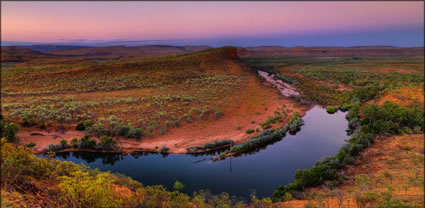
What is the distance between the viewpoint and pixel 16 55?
82.2m

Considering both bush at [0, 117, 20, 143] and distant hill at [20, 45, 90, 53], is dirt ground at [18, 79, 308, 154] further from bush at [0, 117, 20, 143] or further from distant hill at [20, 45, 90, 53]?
distant hill at [20, 45, 90, 53]

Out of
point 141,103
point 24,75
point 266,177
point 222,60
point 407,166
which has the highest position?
point 222,60

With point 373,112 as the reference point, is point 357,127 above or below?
below

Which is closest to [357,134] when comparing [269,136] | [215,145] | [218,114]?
[269,136]

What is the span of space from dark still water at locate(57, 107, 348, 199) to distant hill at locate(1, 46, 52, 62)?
282 feet

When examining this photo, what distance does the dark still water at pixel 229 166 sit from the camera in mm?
13977

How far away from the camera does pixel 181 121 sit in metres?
23.1

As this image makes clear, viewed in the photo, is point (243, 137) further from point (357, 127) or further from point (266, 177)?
point (357, 127)

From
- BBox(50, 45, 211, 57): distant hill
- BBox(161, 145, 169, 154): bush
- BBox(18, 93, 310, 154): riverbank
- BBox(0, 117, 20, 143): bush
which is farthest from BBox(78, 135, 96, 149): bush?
BBox(50, 45, 211, 57): distant hill

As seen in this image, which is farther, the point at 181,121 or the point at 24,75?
the point at 24,75

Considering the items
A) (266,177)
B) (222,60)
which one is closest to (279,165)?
(266,177)

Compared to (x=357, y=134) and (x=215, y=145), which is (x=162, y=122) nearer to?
(x=215, y=145)

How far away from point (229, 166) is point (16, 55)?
105 meters

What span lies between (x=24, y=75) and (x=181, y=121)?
35.1 m
